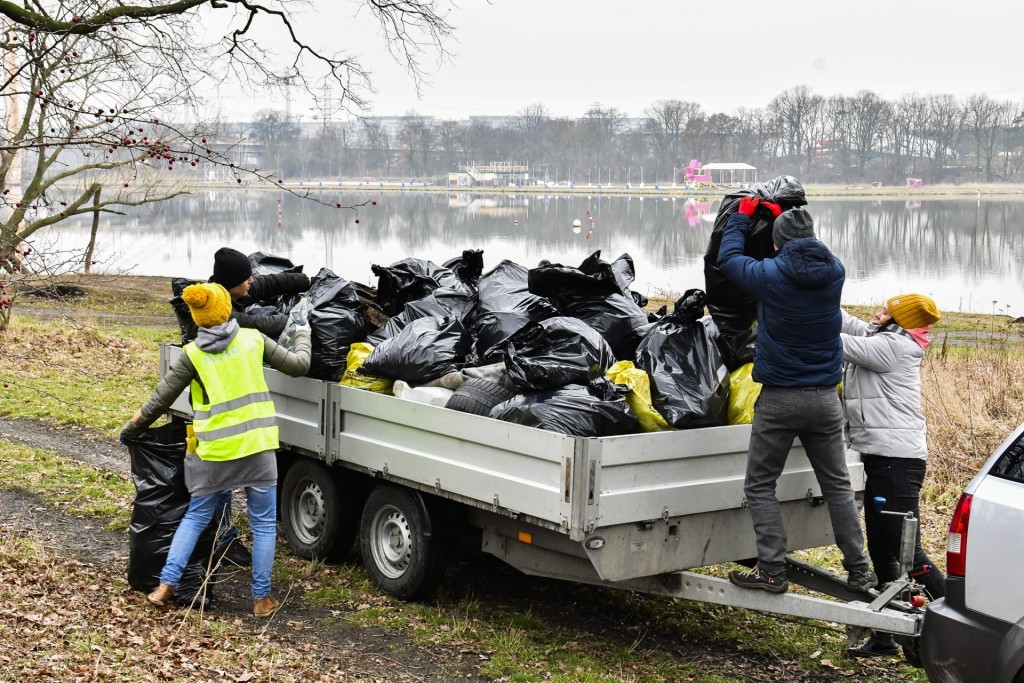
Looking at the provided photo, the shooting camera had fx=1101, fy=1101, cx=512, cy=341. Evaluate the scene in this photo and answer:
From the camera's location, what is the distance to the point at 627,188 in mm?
104062

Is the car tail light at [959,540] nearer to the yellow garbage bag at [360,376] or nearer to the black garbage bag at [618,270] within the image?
the black garbage bag at [618,270]

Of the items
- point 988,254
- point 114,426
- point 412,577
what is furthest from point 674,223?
point 412,577

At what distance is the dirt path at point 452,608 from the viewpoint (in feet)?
16.6

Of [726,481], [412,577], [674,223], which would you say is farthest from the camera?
[674,223]

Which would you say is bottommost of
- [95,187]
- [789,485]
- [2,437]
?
[2,437]

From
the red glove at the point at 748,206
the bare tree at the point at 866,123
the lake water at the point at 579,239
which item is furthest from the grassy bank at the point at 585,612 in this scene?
the bare tree at the point at 866,123

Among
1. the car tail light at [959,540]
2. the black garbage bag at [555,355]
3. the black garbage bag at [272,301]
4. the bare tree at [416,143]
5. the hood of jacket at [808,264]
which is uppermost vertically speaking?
the bare tree at [416,143]

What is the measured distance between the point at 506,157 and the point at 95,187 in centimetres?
9110

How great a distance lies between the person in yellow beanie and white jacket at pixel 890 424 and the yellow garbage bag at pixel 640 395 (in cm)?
95

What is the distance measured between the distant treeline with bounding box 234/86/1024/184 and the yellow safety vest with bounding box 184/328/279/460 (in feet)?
285

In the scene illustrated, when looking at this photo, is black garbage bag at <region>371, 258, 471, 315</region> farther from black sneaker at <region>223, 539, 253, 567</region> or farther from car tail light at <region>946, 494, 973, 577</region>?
car tail light at <region>946, 494, 973, 577</region>

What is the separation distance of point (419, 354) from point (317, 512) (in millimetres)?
1296

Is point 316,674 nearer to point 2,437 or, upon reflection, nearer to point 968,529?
point 968,529

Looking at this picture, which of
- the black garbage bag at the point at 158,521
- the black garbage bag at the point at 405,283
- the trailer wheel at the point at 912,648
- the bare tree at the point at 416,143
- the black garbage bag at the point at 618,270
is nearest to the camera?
the trailer wheel at the point at 912,648
